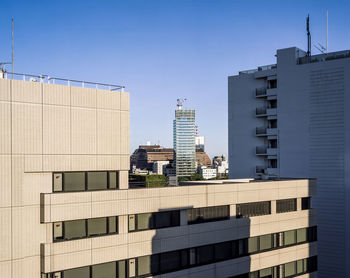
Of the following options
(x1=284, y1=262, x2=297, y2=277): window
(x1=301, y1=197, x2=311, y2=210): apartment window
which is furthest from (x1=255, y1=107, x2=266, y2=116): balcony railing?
(x1=284, y1=262, x2=297, y2=277): window

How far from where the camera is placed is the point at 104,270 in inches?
1086

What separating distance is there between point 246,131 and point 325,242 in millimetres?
20545

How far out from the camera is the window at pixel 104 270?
89.2 ft

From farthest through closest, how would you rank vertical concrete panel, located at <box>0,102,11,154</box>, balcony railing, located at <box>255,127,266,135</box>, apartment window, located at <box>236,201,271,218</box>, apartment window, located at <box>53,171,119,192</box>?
1. balcony railing, located at <box>255,127,266,135</box>
2. apartment window, located at <box>236,201,271,218</box>
3. apartment window, located at <box>53,171,119,192</box>
4. vertical concrete panel, located at <box>0,102,11,154</box>

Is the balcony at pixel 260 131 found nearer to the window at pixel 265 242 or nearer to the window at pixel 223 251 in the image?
the window at pixel 265 242

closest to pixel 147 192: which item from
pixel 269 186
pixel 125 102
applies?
pixel 125 102

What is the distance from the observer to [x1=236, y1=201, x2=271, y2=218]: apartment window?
3603cm

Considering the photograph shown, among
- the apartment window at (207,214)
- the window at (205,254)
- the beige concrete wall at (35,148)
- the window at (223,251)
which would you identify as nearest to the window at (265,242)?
the window at (223,251)

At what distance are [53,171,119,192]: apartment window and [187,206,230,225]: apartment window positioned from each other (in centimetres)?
717

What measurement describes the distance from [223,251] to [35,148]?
60.1ft

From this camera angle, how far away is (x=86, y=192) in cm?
2670

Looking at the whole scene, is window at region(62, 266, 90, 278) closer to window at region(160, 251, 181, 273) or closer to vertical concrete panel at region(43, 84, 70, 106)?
window at region(160, 251, 181, 273)

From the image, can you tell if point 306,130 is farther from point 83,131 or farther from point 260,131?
point 83,131

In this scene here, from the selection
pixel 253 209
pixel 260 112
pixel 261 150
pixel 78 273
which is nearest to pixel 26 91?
pixel 78 273
